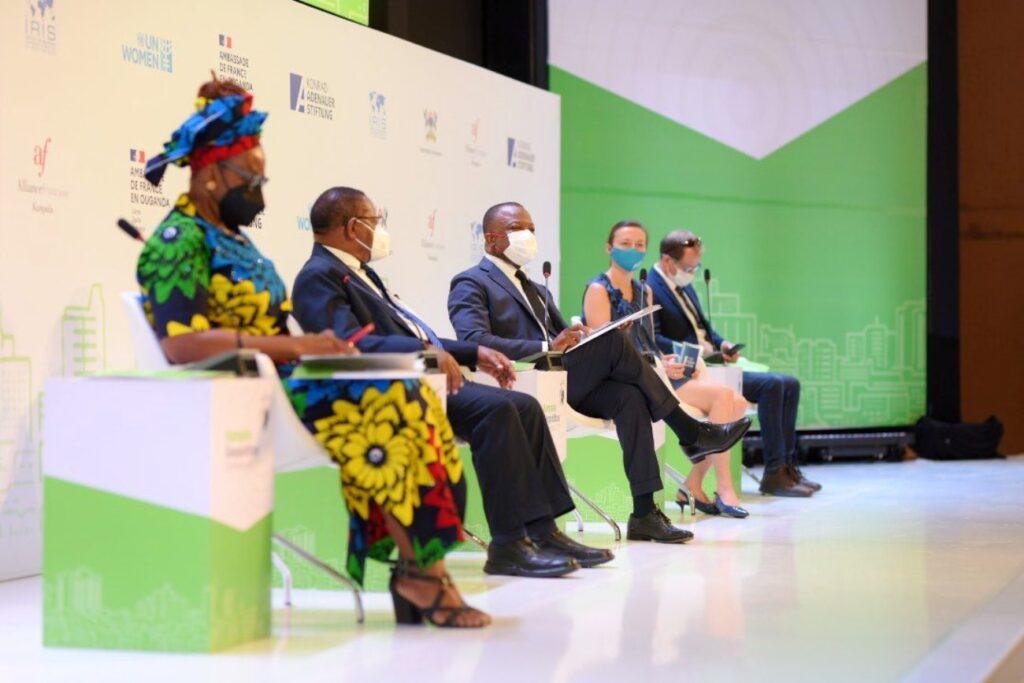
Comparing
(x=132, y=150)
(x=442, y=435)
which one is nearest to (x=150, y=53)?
(x=132, y=150)

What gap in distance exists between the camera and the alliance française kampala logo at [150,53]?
4648mm

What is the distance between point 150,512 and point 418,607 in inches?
28.2

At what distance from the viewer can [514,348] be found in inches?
193

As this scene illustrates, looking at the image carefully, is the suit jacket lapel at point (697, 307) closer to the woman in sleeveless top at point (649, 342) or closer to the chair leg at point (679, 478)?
the woman in sleeveless top at point (649, 342)

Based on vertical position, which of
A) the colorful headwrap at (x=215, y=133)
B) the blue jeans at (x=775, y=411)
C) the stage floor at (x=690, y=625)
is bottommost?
the stage floor at (x=690, y=625)

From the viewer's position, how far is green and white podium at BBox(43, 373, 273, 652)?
2977mm

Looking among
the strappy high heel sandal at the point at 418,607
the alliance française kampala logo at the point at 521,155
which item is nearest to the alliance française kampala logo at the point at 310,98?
the alliance française kampala logo at the point at 521,155

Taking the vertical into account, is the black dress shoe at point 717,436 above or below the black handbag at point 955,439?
above

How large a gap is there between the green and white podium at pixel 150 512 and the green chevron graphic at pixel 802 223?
5.37 m

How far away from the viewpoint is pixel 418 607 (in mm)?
3395

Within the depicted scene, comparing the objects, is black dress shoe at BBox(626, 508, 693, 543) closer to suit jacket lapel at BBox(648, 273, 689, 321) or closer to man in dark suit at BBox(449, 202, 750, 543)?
man in dark suit at BBox(449, 202, 750, 543)

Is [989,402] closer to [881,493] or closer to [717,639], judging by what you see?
[881,493]

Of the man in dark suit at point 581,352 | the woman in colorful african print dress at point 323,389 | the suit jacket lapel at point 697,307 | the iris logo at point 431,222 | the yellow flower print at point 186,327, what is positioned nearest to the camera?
the yellow flower print at point 186,327

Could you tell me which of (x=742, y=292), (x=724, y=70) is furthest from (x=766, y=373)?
(x=724, y=70)
